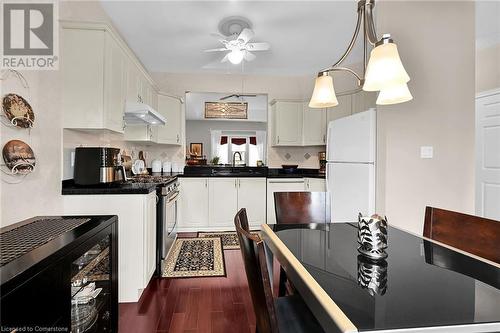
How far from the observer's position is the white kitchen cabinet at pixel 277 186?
4219mm

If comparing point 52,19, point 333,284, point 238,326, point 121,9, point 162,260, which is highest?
point 121,9

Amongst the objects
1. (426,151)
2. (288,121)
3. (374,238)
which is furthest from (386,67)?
(288,121)

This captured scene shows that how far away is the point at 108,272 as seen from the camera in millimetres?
1597

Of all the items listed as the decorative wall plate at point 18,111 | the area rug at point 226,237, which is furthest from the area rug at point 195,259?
the decorative wall plate at point 18,111

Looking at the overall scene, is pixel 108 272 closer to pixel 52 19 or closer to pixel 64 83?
pixel 64 83

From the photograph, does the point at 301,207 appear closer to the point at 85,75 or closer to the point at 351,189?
the point at 351,189

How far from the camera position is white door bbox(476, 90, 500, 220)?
3.25 m

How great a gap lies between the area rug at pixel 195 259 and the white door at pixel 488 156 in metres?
3.37

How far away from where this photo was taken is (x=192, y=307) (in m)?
2.07

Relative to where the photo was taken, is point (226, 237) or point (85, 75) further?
point (226, 237)

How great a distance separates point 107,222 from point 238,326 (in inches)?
43.9

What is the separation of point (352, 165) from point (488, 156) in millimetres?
2067

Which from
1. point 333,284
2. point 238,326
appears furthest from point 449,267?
point 238,326

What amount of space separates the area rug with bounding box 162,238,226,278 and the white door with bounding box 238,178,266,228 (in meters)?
0.72
